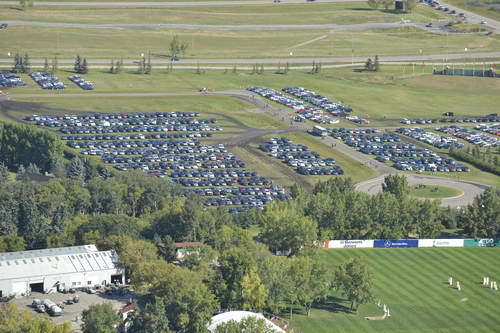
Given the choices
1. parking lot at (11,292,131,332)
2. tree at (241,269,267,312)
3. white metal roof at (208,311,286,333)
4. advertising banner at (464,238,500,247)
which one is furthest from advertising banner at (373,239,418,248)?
parking lot at (11,292,131,332)

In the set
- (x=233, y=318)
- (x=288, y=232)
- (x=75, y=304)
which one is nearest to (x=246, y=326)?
(x=233, y=318)

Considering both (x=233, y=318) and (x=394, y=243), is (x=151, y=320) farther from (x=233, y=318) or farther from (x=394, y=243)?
(x=394, y=243)

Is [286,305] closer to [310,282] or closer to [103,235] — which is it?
[310,282]

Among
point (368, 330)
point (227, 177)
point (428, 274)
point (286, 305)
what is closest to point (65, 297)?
point (286, 305)

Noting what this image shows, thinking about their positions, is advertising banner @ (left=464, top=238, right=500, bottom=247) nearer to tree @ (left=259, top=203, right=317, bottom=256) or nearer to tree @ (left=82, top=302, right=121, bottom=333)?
tree @ (left=259, top=203, right=317, bottom=256)

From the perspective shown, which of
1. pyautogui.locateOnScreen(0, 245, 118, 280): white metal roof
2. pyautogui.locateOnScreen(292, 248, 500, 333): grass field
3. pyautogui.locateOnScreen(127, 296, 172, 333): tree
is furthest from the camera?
pyautogui.locateOnScreen(0, 245, 118, 280): white metal roof

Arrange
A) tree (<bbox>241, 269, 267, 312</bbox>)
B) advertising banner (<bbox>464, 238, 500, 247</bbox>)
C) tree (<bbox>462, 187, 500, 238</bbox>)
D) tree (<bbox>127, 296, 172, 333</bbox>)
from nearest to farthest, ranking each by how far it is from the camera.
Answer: tree (<bbox>127, 296, 172, 333</bbox>) < tree (<bbox>241, 269, 267, 312</bbox>) < advertising banner (<bbox>464, 238, 500, 247</bbox>) < tree (<bbox>462, 187, 500, 238</bbox>)
